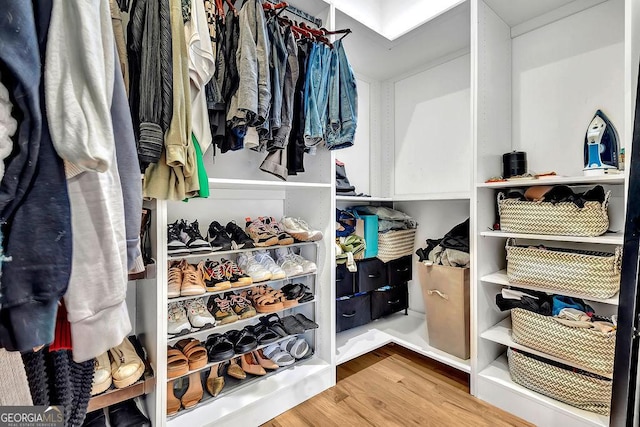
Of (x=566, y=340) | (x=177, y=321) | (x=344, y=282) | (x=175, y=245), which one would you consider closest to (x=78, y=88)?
(x=175, y=245)

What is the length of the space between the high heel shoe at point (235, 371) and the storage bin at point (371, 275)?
0.88 m

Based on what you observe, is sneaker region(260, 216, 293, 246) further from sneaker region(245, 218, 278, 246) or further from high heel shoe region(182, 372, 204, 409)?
high heel shoe region(182, 372, 204, 409)

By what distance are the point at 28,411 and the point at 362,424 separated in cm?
127

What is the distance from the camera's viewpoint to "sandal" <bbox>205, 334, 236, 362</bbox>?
1347mm

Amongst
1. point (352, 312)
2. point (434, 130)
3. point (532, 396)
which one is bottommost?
point (532, 396)

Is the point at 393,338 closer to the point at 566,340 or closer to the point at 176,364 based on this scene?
the point at 566,340

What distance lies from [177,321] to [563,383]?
1.76 metres

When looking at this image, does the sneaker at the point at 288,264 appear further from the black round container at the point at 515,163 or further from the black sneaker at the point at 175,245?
the black round container at the point at 515,163

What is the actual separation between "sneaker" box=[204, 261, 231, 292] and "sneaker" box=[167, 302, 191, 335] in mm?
160

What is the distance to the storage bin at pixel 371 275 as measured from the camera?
6.61ft

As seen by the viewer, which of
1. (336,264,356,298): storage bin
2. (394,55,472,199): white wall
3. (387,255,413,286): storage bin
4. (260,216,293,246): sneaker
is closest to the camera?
(260,216,293,246): sneaker

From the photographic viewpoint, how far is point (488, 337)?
1594 mm

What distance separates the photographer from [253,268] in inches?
59.1

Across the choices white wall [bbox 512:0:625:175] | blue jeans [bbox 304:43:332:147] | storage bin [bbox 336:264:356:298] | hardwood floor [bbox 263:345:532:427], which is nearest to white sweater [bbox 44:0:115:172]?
blue jeans [bbox 304:43:332:147]
